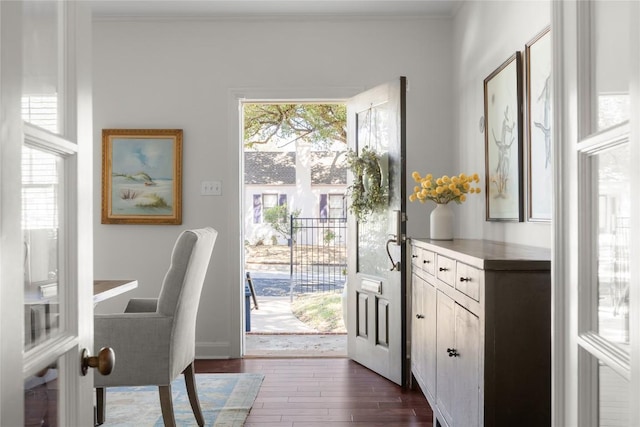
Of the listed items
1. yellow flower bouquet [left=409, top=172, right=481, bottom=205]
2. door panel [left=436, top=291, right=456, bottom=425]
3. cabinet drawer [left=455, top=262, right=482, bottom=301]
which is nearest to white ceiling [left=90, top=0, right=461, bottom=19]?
yellow flower bouquet [left=409, top=172, right=481, bottom=205]

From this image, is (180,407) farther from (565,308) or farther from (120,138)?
(565,308)

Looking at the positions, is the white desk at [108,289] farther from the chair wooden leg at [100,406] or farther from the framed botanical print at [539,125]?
the framed botanical print at [539,125]

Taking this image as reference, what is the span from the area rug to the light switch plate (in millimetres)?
1379

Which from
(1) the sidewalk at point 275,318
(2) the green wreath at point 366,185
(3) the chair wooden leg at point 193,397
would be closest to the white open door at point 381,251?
(2) the green wreath at point 366,185

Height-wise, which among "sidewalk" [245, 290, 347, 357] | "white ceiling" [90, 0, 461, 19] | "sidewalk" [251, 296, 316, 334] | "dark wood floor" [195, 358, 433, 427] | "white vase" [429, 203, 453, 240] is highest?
"white ceiling" [90, 0, 461, 19]

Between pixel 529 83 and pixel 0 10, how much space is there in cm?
259

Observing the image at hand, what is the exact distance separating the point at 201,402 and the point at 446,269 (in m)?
1.82

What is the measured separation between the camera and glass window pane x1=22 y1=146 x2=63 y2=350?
800 millimetres

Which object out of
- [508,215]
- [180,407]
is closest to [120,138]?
[180,407]

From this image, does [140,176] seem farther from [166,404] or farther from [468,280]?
[468,280]

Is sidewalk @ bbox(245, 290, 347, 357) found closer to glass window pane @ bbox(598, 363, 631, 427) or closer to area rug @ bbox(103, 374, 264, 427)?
area rug @ bbox(103, 374, 264, 427)

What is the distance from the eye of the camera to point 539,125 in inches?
105

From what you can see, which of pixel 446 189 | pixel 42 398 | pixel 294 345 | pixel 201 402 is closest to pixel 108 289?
pixel 201 402

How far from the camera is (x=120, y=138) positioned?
4.49m
